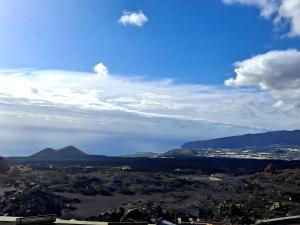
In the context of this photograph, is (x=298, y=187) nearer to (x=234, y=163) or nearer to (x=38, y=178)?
(x=38, y=178)

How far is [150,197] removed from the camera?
172ft

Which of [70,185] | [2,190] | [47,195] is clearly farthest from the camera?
[70,185]

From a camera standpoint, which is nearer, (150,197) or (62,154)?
(150,197)

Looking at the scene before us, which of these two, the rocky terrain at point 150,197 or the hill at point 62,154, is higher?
the hill at point 62,154

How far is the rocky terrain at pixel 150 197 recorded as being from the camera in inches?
1549

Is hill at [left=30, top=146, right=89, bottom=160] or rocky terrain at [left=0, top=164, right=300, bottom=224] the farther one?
hill at [left=30, top=146, right=89, bottom=160]

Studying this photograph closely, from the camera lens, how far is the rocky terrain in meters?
39.3

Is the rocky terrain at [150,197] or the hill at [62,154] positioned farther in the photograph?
the hill at [62,154]

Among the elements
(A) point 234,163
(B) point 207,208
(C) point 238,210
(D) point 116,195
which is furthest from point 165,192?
(A) point 234,163

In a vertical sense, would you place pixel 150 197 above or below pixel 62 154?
below

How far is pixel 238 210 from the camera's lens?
3981 centimetres

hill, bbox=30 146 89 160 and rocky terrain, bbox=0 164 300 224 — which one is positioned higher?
hill, bbox=30 146 89 160

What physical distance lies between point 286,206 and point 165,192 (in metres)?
17.3

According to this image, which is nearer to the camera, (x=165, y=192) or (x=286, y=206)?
(x=286, y=206)
